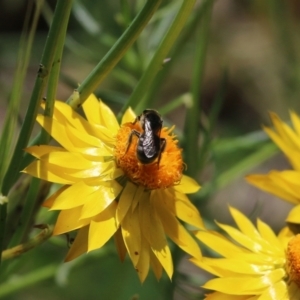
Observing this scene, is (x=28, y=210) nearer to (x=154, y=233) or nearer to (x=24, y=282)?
(x=154, y=233)

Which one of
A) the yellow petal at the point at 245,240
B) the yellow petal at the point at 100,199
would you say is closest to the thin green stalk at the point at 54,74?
the yellow petal at the point at 100,199

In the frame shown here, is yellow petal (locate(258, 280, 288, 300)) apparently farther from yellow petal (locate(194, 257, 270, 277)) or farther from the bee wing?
the bee wing

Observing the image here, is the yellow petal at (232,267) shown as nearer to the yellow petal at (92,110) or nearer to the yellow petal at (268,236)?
the yellow petal at (268,236)

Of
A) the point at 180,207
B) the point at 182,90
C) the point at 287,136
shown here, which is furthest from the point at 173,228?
the point at 182,90

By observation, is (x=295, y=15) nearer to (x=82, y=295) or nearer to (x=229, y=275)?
(x=82, y=295)

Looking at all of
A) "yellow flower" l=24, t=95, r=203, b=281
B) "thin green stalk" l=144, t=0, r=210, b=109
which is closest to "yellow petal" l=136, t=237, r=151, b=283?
"yellow flower" l=24, t=95, r=203, b=281

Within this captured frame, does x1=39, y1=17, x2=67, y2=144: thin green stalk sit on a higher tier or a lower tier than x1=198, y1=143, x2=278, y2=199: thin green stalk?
higher
